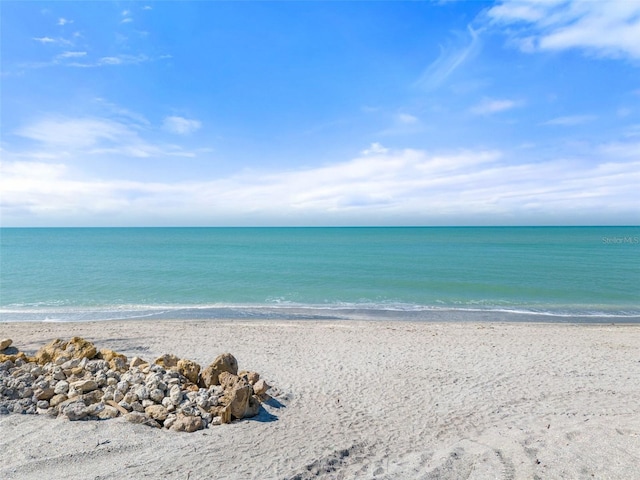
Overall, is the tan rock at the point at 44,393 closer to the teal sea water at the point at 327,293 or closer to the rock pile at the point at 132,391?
the rock pile at the point at 132,391

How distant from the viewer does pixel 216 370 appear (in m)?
7.73

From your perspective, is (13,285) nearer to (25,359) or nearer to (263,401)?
(25,359)

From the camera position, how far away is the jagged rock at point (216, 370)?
25.0ft

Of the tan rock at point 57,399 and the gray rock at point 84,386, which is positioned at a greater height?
the gray rock at point 84,386

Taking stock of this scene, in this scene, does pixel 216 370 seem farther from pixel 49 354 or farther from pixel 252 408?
pixel 49 354

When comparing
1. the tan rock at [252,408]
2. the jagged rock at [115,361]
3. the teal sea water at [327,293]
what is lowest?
the teal sea water at [327,293]

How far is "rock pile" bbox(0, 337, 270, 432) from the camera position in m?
6.46

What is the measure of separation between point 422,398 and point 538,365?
436cm

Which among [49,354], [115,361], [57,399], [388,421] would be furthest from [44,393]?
[388,421]

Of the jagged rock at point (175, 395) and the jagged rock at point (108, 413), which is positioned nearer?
the jagged rock at point (108, 413)

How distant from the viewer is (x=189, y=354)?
11.5 meters

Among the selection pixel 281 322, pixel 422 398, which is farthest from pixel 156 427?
pixel 281 322

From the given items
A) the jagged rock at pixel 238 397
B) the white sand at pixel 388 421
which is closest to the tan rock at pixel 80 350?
the white sand at pixel 388 421

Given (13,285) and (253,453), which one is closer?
(253,453)
